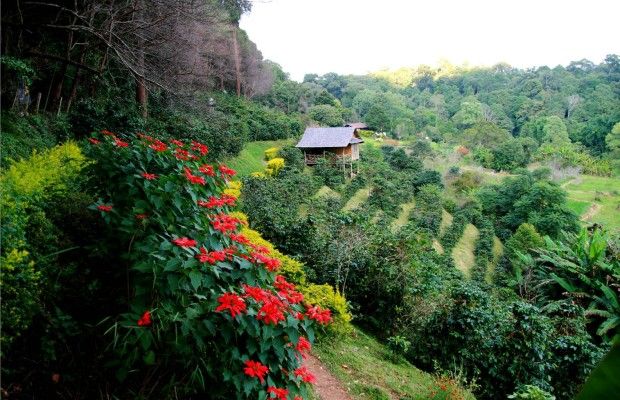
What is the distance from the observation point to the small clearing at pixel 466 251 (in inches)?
903

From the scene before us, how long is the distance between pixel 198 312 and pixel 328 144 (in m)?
27.1

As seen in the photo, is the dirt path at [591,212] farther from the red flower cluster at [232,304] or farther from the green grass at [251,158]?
the red flower cluster at [232,304]

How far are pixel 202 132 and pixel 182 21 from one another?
711 cm

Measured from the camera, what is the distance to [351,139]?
30141 mm

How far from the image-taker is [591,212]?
110 feet

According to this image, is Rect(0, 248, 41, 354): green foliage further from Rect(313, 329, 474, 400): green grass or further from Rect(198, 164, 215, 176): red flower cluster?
Rect(313, 329, 474, 400): green grass

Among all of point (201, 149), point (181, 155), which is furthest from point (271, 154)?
point (181, 155)

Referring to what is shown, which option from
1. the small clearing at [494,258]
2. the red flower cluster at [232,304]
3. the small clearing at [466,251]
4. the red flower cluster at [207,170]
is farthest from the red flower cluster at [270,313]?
the small clearing at [494,258]

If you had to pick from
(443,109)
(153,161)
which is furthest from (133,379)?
(443,109)

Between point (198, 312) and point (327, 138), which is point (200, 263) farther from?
point (327, 138)

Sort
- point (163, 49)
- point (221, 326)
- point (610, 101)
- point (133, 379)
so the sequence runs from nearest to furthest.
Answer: point (221, 326) < point (133, 379) < point (163, 49) < point (610, 101)

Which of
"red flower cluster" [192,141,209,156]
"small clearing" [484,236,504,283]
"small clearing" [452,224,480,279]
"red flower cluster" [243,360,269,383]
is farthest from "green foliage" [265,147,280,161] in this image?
"red flower cluster" [243,360,269,383]

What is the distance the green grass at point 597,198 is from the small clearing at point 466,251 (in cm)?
967

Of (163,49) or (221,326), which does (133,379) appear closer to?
(221,326)
